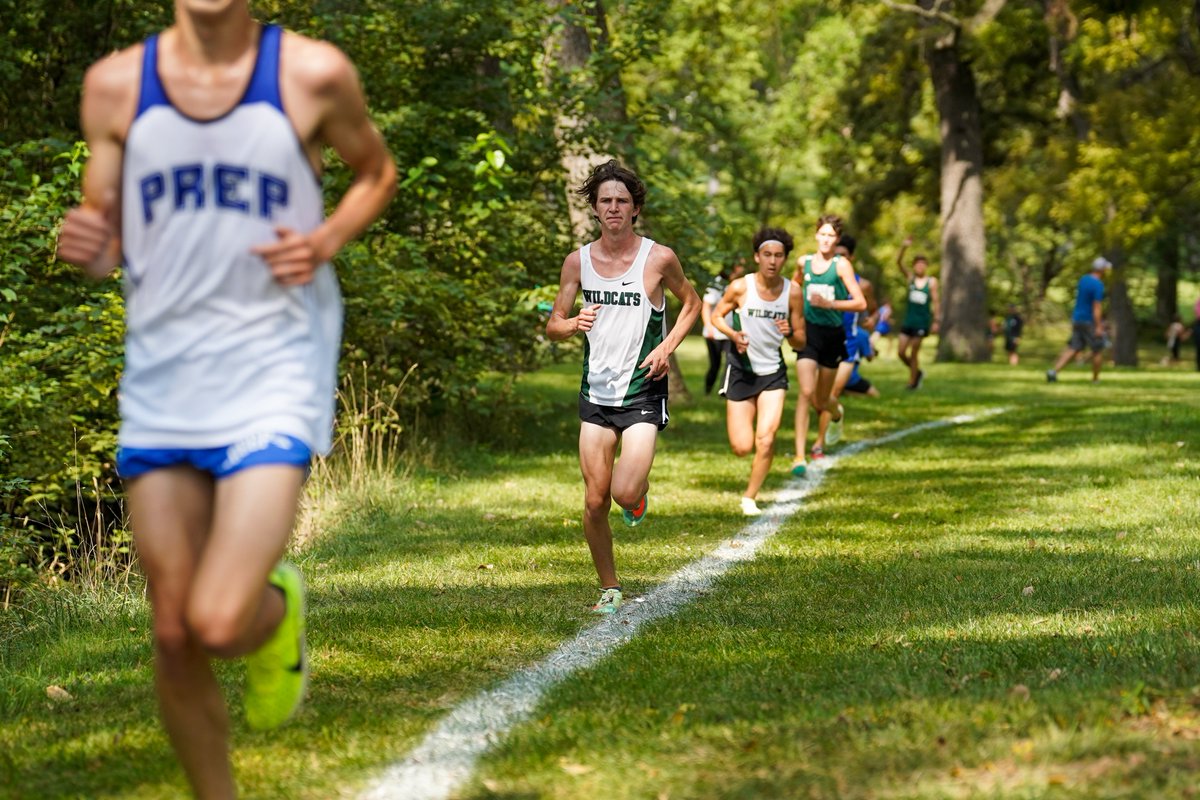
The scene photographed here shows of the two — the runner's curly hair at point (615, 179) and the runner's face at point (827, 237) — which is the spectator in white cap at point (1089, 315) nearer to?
the runner's face at point (827, 237)

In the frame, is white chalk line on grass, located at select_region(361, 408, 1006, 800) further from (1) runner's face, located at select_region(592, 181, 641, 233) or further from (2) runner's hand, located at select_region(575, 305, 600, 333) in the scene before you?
(1) runner's face, located at select_region(592, 181, 641, 233)

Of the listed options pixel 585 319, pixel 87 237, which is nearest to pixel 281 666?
pixel 87 237

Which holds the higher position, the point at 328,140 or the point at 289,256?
the point at 328,140

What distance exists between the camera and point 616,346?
775cm

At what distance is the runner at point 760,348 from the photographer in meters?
11.6

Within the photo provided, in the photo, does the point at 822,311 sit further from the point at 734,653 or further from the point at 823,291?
the point at 734,653

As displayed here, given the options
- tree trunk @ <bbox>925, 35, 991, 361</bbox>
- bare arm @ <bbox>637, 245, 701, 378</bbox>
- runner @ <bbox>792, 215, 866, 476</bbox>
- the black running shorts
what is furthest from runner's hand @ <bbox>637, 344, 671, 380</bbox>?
tree trunk @ <bbox>925, 35, 991, 361</bbox>

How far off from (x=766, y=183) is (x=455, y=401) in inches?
1632

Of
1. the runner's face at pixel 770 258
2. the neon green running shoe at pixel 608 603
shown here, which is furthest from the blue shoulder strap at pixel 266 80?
the runner's face at pixel 770 258

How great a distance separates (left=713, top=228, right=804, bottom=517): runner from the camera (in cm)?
1162

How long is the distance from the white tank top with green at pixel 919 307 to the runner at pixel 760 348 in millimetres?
13039

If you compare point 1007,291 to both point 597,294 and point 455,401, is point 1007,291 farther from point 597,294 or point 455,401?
point 597,294

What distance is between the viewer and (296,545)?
1059 cm

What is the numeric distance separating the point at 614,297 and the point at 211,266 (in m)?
4.04
